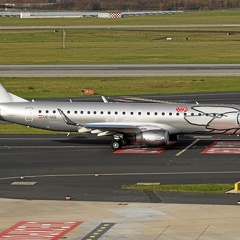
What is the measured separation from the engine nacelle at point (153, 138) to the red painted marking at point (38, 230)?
22.2 m

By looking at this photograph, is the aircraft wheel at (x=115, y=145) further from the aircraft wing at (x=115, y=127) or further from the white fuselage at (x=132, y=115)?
the white fuselage at (x=132, y=115)

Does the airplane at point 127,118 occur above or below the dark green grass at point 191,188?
above

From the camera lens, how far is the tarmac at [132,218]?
4200 centimetres

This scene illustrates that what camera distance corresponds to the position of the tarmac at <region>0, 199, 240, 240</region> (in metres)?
42.0

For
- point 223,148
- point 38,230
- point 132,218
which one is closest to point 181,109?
point 223,148

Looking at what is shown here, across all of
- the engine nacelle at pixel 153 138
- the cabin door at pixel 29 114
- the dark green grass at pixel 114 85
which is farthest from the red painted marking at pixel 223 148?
the dark green grass at pixel 114 85

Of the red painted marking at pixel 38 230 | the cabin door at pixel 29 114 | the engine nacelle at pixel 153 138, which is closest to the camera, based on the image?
the red painted marking at pixel 38 230

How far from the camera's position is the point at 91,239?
4119 centimetres

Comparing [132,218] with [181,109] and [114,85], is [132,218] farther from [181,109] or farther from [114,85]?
[114,85]

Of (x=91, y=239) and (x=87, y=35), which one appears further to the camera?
(x=87, y=35)

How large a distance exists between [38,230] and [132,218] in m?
5.17

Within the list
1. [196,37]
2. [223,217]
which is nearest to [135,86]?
[223,217]

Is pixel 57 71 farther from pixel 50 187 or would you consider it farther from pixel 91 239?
pixel 91 239

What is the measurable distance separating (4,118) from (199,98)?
36176 mm
